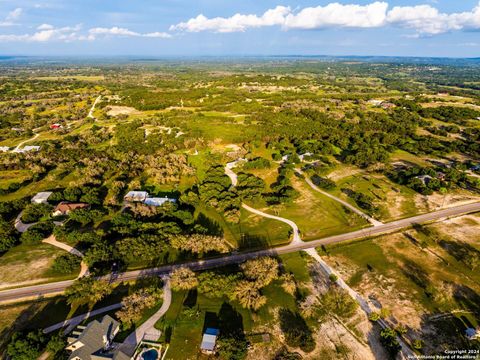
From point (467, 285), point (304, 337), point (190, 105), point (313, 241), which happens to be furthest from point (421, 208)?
point (190, 105)

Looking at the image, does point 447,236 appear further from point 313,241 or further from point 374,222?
point 313,241

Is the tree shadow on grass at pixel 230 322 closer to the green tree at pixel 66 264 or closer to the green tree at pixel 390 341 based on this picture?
the green tree at pixel 390 341

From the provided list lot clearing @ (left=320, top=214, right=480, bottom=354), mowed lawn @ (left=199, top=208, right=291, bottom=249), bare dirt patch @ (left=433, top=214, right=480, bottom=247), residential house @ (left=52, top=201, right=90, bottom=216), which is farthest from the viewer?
residential house @ (left=52, top=201, right=90, bottom=216)

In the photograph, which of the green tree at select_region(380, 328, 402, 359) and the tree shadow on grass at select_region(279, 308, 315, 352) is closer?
the green tree at select_region(380, 328, 402, 359)

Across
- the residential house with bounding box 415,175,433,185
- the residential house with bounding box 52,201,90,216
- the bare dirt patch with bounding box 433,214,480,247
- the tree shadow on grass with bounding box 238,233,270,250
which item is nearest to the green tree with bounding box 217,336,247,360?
the tree shadow on grass with bounding box 238,233,270,250

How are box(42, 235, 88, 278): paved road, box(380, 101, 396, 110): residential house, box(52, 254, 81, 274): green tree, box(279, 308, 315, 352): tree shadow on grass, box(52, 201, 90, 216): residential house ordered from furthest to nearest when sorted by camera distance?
box(380, 101, 396, 110): residential house → box(52, 201, 90, 216): residential house → box(42, 235, 88, 278): paved road → box(52, 254, 81, 274): green tree → box(279, 308, 315, 352): tree shadow on grass

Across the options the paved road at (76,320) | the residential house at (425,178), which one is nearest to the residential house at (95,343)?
the paved road at (76,320)

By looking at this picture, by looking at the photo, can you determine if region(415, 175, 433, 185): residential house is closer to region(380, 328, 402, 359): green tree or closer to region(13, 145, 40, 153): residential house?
region(380, 328, 402, 359): green tree
